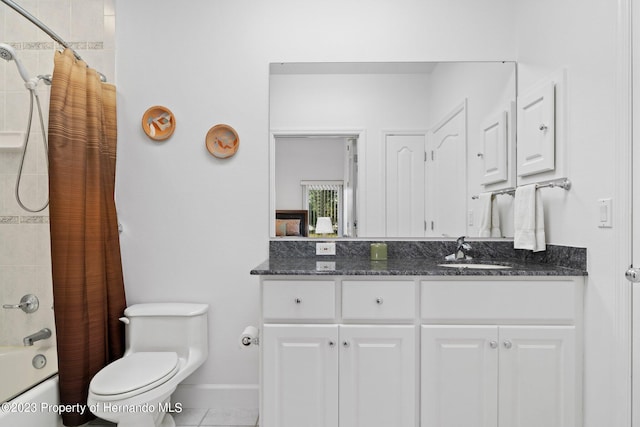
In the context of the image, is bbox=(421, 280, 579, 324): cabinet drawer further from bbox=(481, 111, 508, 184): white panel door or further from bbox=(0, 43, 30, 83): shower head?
bbox=(0, 43, 30, 83): shower head

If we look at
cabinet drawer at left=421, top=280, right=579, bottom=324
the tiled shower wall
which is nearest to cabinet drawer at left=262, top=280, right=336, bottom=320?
cabinet drawer at left=421, top=280, right=579, bottom=324

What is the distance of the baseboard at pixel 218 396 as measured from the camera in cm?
219

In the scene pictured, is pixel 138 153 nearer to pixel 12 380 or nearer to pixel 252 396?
pixel 12 380

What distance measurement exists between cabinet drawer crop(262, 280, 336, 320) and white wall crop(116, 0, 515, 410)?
1.94 ft

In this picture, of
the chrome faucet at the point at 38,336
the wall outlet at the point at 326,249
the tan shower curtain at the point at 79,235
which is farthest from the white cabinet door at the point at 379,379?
the chrome faucet at the point at 38,336

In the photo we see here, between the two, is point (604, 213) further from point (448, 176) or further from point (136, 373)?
point (136, 373)

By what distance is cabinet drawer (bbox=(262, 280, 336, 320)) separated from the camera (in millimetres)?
1654

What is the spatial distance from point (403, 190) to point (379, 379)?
41.9 inches

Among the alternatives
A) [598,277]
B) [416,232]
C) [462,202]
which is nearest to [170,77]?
[416,232]

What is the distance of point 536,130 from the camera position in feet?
6.32

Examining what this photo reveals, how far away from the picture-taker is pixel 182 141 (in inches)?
88.0

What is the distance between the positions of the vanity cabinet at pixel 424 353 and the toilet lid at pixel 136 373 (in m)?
0.48

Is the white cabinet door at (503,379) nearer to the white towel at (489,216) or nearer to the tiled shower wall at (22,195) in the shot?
the white towel at (489,216)

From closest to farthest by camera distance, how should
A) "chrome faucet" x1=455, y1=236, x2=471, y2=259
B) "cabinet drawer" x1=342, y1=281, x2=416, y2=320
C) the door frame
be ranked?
1. the door frame
2. "cabinet drawer" x1=342, y1=281, x2=416, y2=320
3. "chrome faucet" x1=455, y1=236, x2=471, y2=259
